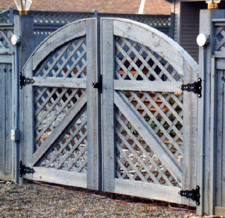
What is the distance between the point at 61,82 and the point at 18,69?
2.33 ft

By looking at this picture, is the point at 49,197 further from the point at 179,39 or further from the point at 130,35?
the point at 179,39

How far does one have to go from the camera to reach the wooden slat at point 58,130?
264 inches

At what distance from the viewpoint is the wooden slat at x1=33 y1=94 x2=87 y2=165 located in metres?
6.70

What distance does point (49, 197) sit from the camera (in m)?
6.64

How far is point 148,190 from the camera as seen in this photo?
6.25m

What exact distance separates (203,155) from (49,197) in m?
1.82

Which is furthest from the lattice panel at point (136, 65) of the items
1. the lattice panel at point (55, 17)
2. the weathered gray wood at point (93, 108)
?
the lattice panel at point (55, 17)

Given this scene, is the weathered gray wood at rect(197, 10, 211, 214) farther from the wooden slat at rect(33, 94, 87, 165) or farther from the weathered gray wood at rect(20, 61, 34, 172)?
the weathered gray wood at rect(20, 61, 34, 172)

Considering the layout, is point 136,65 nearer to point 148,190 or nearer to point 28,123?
point 148,190

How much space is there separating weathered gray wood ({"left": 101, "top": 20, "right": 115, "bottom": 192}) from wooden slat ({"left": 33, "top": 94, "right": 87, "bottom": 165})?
30cm

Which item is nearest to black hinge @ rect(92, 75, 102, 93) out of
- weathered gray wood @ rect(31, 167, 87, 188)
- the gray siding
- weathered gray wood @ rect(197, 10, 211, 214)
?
weathered gray wood @ rect(31, 167, 87, 188)

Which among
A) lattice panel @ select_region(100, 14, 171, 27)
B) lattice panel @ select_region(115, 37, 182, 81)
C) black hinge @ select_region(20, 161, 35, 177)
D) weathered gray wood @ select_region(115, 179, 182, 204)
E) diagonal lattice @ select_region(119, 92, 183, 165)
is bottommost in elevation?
weathered gray wood @ select_region(115, 179, 182, 204)

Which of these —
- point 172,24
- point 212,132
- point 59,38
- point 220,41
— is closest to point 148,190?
point 212,132

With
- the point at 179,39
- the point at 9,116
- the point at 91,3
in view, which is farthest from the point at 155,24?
the point at 9,116
